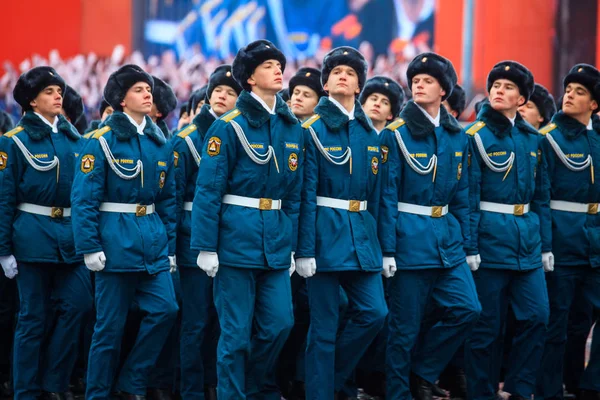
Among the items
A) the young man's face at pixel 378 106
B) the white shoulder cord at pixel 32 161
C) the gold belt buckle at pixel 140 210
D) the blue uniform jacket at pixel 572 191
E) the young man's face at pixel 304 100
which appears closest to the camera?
the gold belt buckle at pixel 140 210

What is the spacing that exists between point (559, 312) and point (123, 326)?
2908 mm

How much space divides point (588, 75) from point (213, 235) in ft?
10.3

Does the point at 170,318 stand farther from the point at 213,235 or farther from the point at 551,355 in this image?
the point at 551,355

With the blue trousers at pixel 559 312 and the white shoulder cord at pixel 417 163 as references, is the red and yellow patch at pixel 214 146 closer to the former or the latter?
the white shoulder cord at pixel 417 163

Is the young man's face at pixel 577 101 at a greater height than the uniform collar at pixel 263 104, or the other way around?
the young man's face at pixel 577 101

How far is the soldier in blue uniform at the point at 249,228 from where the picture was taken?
21.4 ft

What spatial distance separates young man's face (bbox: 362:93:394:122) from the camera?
8758 millimetres

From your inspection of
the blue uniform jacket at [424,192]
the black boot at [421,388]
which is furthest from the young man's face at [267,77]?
the black boot at [421,388]

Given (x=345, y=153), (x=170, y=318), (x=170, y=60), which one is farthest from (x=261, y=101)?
(x=170, y=60)

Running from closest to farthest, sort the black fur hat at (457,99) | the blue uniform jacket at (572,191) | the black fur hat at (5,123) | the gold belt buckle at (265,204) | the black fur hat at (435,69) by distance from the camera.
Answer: the gold belt buckle at (265,204), the black fur hat at (435,69), the blue uniform jacket at (572,191), the black fur hat at (457,99), the black fur hat at (5,123)

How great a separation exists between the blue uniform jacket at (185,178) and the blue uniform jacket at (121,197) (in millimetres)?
508

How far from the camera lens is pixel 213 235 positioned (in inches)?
257

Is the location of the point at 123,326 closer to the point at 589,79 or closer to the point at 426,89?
the point at 426,89

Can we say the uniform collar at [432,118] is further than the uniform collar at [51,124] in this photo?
No
